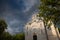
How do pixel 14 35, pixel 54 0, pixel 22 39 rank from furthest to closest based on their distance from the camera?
pixel 14 35 → pixel 22 39 → pixel 54 0

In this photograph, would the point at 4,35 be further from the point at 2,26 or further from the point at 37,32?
the point at 37,32

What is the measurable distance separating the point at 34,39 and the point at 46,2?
1481cm

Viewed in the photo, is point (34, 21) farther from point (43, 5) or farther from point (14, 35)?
point (43, 5)

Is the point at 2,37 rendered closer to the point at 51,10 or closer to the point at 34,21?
the point at 34,21

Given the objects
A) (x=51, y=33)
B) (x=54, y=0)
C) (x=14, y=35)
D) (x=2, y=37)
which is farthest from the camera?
(x=14, y=35)

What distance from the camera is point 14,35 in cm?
4700

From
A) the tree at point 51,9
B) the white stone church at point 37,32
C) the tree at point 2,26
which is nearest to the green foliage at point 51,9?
the tree at point 51,9

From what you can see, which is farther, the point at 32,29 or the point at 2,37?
the point at 2,37

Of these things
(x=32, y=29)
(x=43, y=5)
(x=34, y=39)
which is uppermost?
(x=43, y=5)

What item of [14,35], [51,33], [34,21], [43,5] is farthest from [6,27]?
[43,5]

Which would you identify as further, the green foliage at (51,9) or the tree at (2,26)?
the tree at (2,26)

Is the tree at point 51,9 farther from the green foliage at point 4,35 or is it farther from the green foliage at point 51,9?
the green foliage at point 4,35

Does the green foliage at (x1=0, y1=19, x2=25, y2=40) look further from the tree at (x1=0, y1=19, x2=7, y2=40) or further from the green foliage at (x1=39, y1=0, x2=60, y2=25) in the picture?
the green foliage at (x1=39, y1=0, x2=60, y2=25)

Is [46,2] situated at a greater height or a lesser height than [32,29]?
greater
